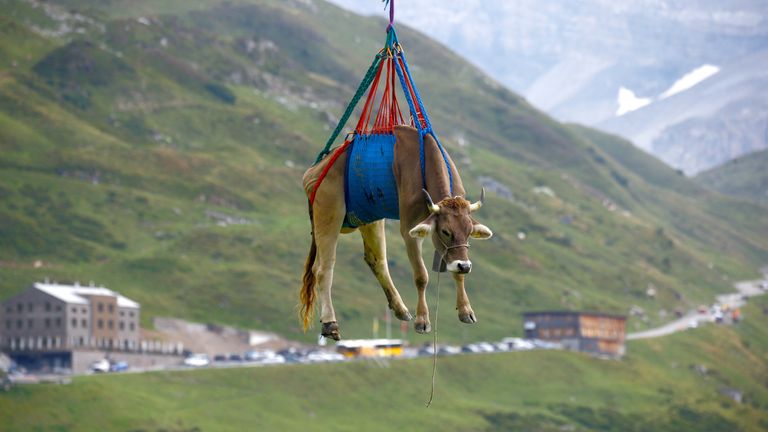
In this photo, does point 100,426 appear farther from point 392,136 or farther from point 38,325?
point 392,136

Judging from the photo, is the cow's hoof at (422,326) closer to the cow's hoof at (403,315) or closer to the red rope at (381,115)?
the cow's hoof at (403,315)

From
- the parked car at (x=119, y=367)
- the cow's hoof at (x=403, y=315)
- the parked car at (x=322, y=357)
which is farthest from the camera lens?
the parked car at (x=322, y=357)

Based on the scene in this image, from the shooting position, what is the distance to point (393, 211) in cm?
2589

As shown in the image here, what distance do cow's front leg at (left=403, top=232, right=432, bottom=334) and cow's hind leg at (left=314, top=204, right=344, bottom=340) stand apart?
5.53ft

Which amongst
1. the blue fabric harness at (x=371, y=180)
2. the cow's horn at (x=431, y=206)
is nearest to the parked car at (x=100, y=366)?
the blue fabric harness at (x=371, y=180)

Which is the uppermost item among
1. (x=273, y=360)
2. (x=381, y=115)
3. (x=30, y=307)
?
(x=30, y=307)

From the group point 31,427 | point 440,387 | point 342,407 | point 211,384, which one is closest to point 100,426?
point 31,427

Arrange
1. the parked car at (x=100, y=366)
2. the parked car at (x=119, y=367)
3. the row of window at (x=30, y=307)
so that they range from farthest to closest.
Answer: the row of window at (x=30, y=307)
the parked car at (x=119, y=367)
the parked car at (x=100, y=366)

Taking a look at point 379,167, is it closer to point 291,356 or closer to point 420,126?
point 420,126

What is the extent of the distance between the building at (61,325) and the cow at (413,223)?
6349 inches

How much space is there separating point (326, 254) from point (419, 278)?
218 centimetres

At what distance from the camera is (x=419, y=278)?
1029 inches

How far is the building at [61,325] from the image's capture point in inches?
7264

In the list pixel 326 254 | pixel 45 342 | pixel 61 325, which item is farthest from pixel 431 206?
pixel 45 342
